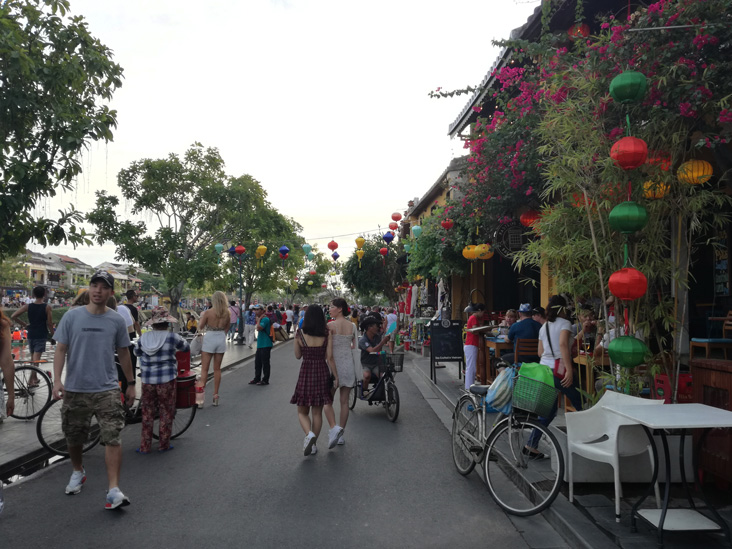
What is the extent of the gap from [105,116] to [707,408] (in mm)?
7033

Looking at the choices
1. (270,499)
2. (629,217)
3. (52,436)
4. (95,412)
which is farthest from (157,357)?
(629,217)

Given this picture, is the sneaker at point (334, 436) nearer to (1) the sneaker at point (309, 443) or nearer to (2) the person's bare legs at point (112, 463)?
(1) the sneaker at point (309, 443)

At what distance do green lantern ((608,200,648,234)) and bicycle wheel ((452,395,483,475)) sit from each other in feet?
7.27

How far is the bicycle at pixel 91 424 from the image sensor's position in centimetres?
635

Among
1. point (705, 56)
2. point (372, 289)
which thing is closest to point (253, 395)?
point (705, 56)

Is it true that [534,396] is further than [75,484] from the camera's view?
No

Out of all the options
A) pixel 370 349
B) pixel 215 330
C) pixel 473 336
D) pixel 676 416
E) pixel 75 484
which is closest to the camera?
pixel 676 416

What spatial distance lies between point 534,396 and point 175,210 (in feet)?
74.4

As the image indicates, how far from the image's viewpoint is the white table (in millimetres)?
3547

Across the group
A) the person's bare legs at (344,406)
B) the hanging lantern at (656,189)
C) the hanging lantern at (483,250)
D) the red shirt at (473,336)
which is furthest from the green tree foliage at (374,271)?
the hanging lantern at (656,189)

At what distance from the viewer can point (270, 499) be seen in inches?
193

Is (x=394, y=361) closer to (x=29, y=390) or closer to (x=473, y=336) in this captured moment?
(x=473, y=336)

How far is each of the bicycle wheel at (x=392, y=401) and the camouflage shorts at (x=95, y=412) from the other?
4.57 m

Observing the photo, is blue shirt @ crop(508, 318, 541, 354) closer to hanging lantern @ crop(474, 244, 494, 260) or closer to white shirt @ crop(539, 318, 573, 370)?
white shirt @ crop(539, 318, 573, 370)
